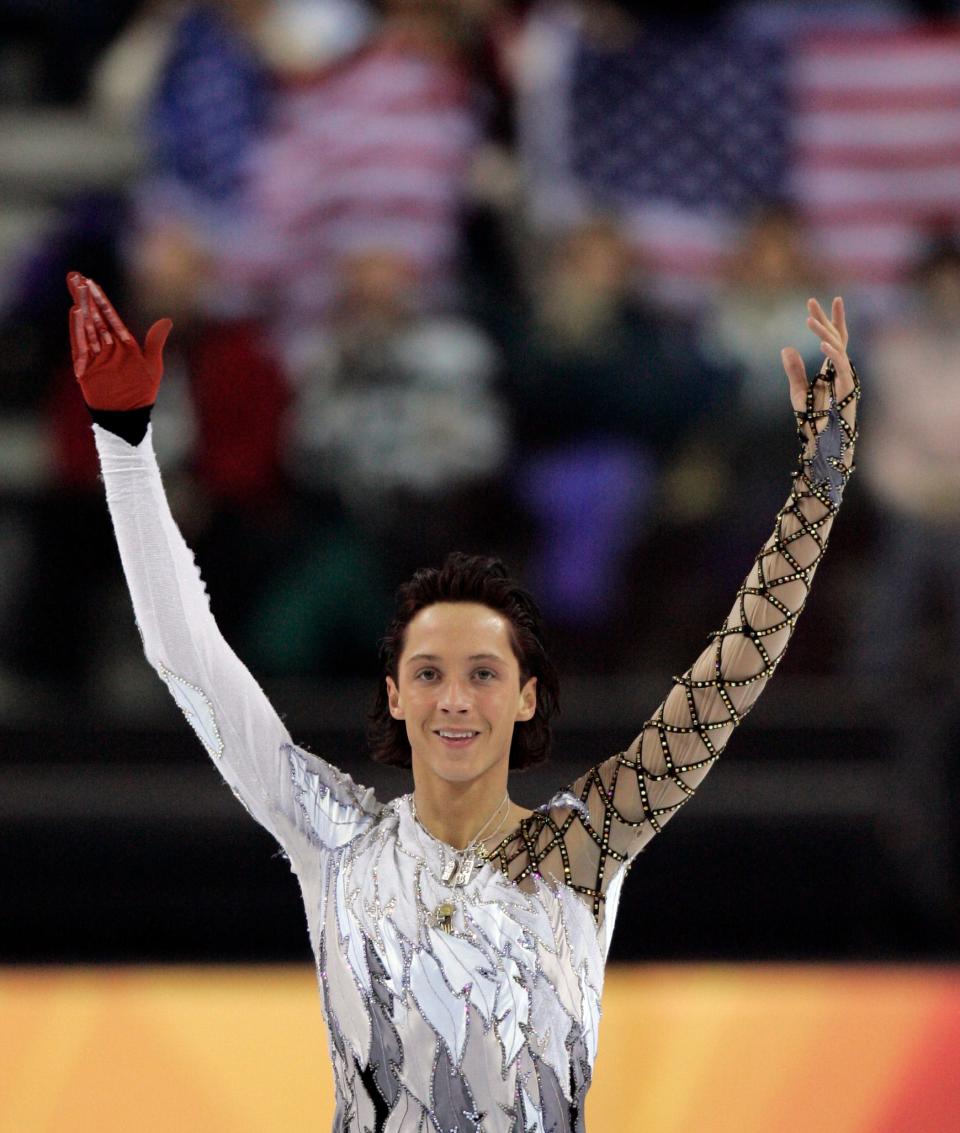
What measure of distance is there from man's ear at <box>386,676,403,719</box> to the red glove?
51 cm

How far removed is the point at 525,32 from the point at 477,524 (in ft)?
5.89

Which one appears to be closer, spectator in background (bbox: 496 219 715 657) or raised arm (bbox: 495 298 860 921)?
raised arm (bbox: 495 298 860 921)

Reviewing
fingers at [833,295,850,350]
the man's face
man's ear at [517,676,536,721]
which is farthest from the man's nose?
fingers at [833,295,850,350]

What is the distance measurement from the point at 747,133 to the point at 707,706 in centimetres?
444

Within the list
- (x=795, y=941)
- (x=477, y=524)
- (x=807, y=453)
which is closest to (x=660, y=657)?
(x=477, y=524)

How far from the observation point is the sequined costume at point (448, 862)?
2576 mm

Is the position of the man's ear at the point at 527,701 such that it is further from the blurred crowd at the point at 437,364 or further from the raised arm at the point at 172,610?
the blurred crowd at the point at 437,364

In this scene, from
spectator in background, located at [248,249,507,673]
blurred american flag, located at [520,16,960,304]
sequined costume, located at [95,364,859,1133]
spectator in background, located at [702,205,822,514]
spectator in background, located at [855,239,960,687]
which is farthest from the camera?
blurred american flag, located at [520,16,960,304]

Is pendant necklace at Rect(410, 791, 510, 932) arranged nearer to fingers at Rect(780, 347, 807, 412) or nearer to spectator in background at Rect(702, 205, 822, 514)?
fingers at Rect(780, 347, 807, 412)

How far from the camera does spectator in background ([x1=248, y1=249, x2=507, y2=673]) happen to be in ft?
19.2

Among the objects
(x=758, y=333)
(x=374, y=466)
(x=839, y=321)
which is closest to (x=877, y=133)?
(x=758, y=333)

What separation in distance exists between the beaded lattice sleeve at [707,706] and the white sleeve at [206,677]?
10.3 inches

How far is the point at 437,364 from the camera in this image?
20.0 feet

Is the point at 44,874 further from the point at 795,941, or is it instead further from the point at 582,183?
the point at 582,183
